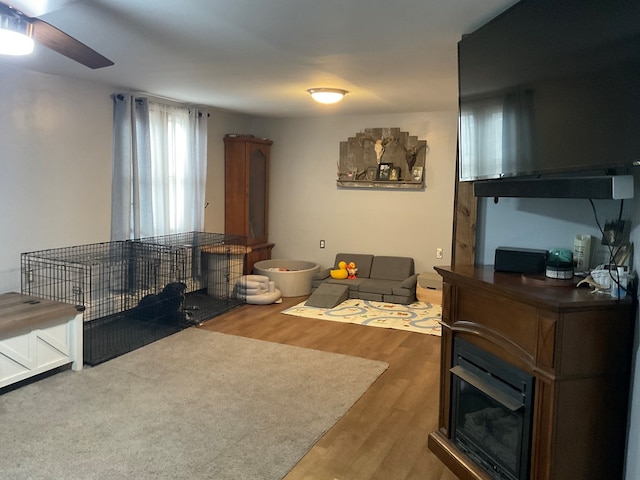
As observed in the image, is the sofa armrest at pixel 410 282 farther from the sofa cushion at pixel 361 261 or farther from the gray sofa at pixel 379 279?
the sofa cushion at pixel 361 261

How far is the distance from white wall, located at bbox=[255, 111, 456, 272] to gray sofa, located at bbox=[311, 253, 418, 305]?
0.42ft

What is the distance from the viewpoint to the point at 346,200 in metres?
6.46

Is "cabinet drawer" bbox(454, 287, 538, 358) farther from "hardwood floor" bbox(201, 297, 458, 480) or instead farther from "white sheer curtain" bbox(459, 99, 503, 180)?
"hardwood floor" bbox(201, 297, 458, 480)

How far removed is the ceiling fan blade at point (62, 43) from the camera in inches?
85.5

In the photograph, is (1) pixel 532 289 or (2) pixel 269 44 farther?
(2) pixel 269 44

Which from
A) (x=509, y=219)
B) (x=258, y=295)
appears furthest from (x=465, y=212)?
(x=258, y=295)

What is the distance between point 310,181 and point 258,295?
6.20 feet

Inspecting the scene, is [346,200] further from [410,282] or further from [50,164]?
[50,164]

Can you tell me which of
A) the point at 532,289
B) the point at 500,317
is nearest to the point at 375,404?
the point at 500,317

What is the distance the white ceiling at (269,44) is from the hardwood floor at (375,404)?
218cm

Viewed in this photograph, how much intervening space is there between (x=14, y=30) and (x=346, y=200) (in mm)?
4643

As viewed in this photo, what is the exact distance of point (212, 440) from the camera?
2.64m

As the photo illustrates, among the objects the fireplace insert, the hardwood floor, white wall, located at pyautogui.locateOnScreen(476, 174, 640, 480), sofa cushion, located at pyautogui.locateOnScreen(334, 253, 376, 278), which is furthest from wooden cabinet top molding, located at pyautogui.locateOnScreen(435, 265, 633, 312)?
sofa cushion, located at pyautogui.locateOnScreen(334, 253, 376, 278)

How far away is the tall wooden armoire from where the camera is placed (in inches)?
247
